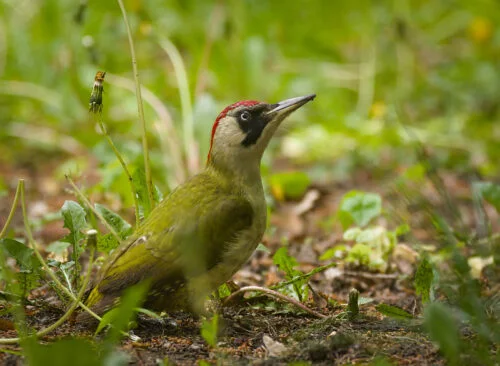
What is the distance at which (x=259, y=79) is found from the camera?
7.04 metres

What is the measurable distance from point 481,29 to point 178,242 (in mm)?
7123

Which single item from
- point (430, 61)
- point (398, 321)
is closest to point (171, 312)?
point (398, 321)

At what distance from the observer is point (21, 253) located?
315cm

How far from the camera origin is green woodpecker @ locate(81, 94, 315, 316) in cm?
307

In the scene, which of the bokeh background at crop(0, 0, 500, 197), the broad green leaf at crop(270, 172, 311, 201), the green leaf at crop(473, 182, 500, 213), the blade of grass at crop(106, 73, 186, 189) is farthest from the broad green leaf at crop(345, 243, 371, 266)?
the bokeh background at crop(0, 0, 500, 197)

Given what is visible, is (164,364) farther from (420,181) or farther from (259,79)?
(259,79)

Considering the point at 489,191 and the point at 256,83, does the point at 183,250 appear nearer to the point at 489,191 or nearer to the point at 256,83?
the point at 489,191

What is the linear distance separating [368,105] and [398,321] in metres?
4.59

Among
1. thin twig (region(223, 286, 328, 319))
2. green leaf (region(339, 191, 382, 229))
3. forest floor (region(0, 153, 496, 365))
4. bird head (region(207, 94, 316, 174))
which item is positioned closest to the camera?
forest floor (region(0, 153, 496, 365))

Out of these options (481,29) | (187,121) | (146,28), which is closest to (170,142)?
(187,121)

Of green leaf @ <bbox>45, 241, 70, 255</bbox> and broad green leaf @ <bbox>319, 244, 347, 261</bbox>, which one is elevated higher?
green leaf @ <bbox>45, 241, 70, 255</bbox>

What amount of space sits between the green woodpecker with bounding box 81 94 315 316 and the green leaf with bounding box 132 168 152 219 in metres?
0.29

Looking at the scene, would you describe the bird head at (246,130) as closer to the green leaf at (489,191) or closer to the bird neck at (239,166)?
the bird neck at (239,166)

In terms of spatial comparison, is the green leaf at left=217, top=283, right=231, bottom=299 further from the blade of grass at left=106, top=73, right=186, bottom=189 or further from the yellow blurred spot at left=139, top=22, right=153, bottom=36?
the yellow blurred spot at left=139, top=22, right=153, bottom=36
